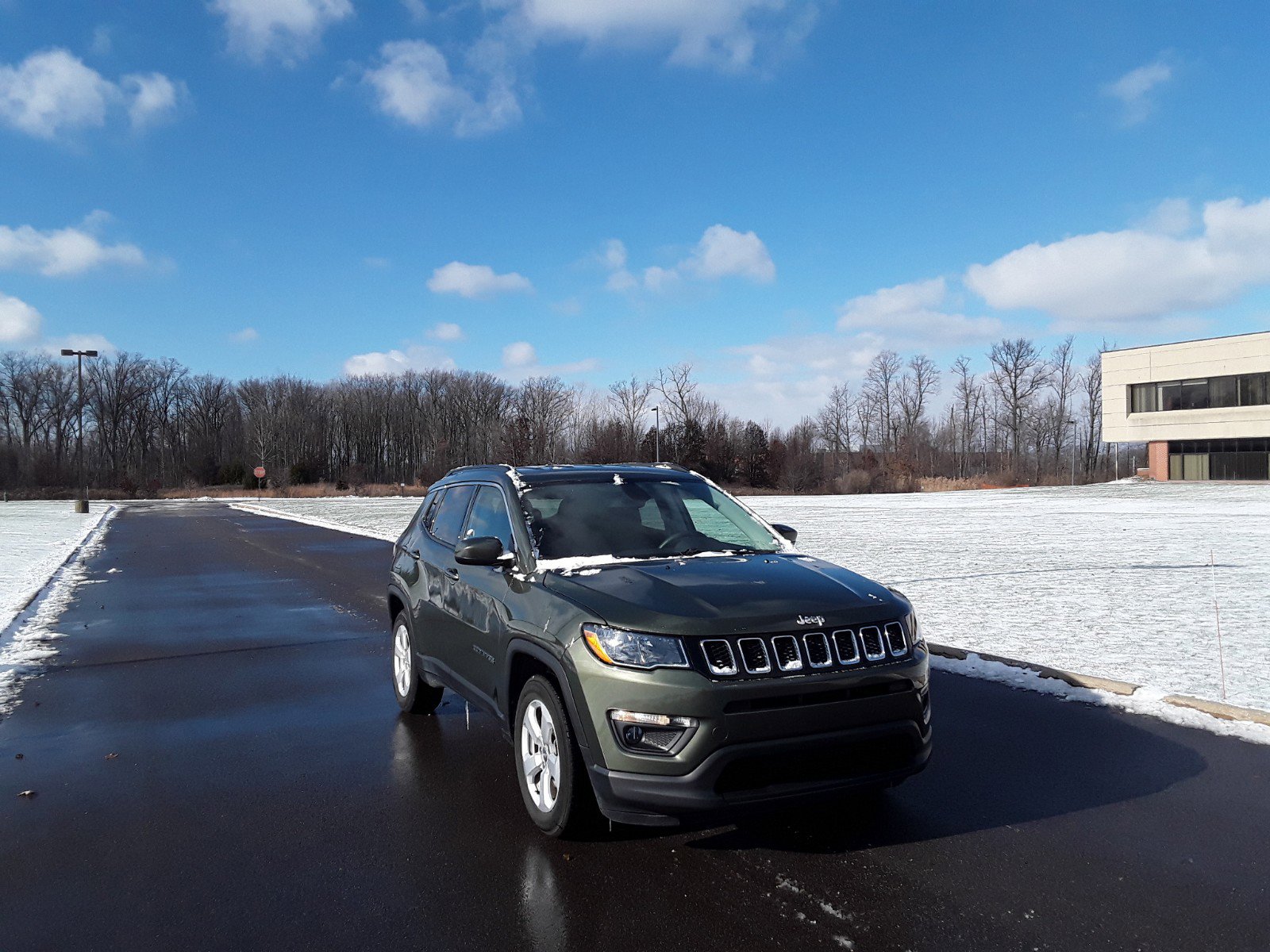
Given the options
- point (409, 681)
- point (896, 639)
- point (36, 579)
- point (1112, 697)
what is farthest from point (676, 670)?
point (36, 579)

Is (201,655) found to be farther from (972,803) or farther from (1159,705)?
(1159,705)

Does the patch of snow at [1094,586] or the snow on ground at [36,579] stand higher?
the patch of snow at [1094,586]

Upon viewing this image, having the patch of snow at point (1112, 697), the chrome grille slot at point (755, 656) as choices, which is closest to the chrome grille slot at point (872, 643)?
the chrome grille slot at point (755, 656)

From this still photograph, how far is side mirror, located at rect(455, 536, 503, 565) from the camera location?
4637mm

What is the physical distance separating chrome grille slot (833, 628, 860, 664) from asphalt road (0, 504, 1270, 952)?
92cm

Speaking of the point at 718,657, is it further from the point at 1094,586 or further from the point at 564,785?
the point at 1094,586

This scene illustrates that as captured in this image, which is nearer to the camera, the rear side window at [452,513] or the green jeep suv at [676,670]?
the green jeep suv at [676,670]

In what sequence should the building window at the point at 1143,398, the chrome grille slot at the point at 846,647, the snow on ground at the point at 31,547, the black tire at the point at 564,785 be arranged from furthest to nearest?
1. the building window at the point at 1143,398
2. the snow on ground at the point at 31,547
3. the black tire at the point at 564,785
4. the chrome grille slot at the point at 846,647

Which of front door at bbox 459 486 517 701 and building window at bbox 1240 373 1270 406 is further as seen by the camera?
building window at bbox 1240 373 1270 406

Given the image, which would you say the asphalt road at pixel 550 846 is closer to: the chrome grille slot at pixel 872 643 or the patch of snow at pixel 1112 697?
the patch of snow at pixel 1112 697

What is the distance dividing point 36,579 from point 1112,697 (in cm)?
1619

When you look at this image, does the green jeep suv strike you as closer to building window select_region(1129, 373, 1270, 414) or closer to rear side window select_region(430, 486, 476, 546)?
rear side window select_region(430, 486, 476, 546)

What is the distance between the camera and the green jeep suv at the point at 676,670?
355 centimetres

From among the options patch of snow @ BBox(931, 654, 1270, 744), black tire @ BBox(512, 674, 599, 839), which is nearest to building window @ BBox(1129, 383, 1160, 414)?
patch of snow @ BBox(931, 654, 1270, 744)
